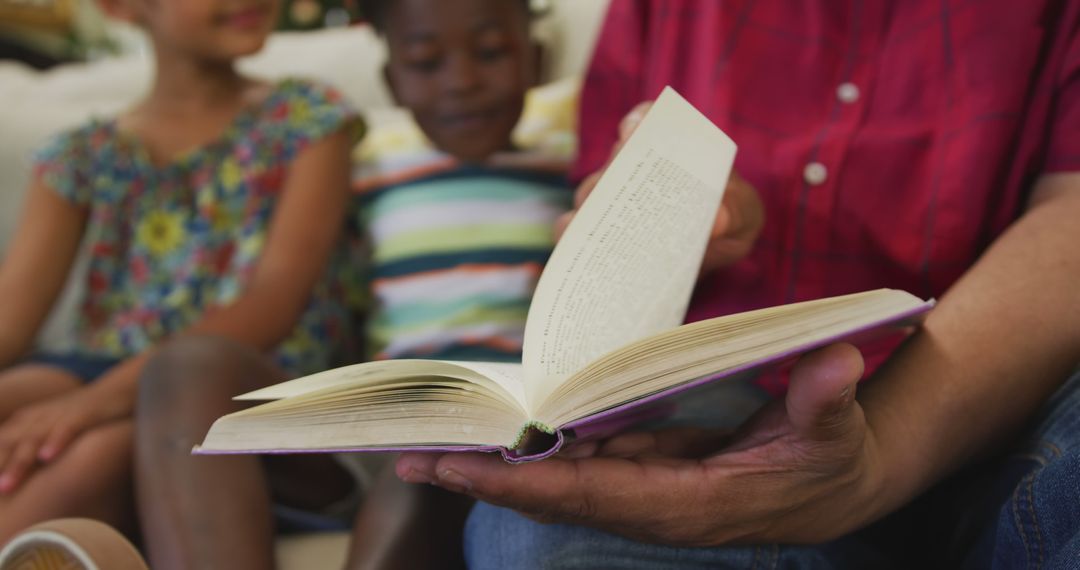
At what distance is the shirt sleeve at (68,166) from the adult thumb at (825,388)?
102 centimetres

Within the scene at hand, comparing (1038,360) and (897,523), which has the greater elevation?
(1038,360)

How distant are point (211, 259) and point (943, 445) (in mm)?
895

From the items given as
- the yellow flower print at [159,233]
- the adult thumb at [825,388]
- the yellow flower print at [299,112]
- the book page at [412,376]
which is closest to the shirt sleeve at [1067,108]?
the adult thumb at [825,388]

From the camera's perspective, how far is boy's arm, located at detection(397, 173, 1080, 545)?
0.41 meters

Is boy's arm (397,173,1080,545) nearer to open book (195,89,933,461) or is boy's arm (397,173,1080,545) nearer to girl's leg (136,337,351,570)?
open book (195,89,933,461)

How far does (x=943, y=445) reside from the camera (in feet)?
1.69

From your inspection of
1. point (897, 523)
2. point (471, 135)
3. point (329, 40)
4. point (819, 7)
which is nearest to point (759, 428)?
point (897, 523)

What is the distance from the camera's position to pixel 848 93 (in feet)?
2.43

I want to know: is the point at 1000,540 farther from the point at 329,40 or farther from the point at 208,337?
the point at 329,40

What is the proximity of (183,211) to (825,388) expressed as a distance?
3.12 feet

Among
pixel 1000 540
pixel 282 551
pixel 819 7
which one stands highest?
pixel 819 7

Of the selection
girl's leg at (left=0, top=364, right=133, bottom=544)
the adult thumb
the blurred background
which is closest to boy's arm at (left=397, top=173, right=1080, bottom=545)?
the adult thumb

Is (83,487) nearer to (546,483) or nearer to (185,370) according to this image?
(185,370)

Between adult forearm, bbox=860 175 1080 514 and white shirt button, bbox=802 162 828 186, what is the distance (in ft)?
0.55
